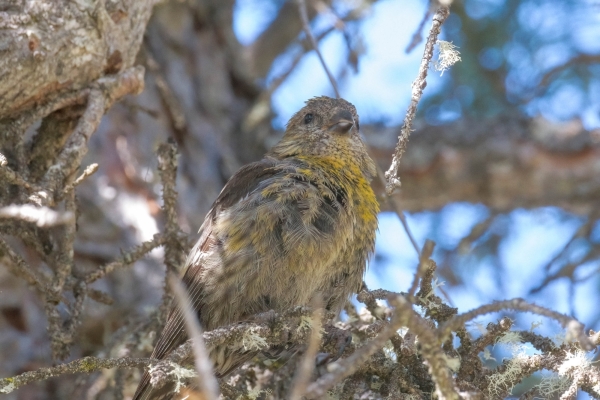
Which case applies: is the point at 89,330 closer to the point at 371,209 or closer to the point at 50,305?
the point at 50,305

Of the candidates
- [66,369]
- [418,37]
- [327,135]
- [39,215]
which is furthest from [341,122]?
[66,369]

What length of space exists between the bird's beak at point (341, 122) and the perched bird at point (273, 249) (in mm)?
529

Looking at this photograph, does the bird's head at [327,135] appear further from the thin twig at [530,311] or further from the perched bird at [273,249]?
the thin twig at [530,311]

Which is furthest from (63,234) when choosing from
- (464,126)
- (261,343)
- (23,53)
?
(464,126)

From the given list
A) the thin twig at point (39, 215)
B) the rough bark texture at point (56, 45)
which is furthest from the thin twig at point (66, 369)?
the rough bark texture at point (56, 45)

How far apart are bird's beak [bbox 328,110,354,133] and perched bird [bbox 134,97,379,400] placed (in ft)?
1.73

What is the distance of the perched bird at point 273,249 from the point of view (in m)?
3.37

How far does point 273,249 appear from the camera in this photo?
3371 mm

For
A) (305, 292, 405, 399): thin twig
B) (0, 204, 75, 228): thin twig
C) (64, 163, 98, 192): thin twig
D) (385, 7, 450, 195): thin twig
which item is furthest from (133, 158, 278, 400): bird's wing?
(305, 292, 405, 399): thin twig

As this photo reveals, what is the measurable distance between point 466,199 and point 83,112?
308cm

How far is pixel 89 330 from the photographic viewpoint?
15.2 feet

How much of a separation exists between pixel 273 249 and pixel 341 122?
1243mm

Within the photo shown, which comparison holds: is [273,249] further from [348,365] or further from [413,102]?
[348,365]

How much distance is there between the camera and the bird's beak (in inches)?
170
